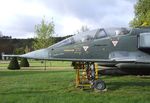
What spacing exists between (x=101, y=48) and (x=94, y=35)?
2.42ft

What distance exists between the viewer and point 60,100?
1184cm

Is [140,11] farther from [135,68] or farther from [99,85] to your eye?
[99,85]

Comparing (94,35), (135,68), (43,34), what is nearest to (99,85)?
(94,35)

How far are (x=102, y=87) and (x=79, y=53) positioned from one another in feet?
6.17

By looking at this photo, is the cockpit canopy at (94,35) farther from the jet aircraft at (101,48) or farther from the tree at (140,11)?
the tree at (140,11)

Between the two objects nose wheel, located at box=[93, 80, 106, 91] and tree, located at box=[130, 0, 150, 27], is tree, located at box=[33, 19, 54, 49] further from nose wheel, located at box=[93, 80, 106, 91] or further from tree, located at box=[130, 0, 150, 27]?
nose wheel, located at box=[93, 80, 106, 91]

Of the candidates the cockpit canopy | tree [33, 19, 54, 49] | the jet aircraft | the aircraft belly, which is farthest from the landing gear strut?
tree [33, 19, 54, 49]

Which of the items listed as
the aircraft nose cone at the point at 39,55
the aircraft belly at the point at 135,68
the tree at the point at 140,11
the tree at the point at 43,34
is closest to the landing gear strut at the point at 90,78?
the aircraft nose cone at the point at 39,55

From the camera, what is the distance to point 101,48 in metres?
15.7

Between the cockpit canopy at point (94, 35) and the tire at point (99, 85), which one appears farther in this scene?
the cockpit canopy at point (94, 35)

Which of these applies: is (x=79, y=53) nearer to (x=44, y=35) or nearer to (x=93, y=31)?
(x=93, y=31)

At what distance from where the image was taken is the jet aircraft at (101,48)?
15.5 meters

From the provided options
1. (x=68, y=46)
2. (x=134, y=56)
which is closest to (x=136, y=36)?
(x=134, y=56)

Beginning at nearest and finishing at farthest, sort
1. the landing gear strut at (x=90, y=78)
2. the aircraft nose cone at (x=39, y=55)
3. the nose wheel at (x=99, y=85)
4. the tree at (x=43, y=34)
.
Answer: the nose wheel at (x=99, y=85) → the landing gear strut at (x=90, y=78) → the aircraft nose cone at (x=39, y=55) → the tree at (x=43, y=34)
